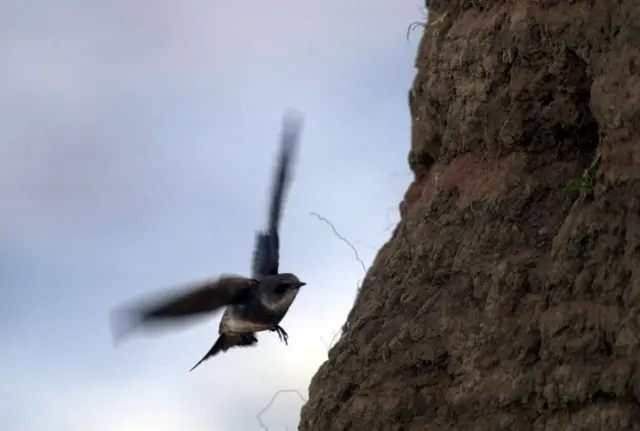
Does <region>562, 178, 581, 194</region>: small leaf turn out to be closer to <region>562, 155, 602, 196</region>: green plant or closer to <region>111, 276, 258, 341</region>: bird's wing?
<region>562, 155, 602, 196</region>: green plant

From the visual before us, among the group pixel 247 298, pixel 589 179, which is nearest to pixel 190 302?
pixel 247 298

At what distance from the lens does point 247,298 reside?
639 cm

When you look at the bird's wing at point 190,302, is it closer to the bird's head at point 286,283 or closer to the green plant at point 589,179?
the bird's head at point 286,283

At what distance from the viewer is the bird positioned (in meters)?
5.84

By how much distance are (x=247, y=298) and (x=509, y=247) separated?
92.0 inches

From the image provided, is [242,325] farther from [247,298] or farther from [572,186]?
[572,186]

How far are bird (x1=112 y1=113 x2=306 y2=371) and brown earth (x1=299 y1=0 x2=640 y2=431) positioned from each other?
1.01m

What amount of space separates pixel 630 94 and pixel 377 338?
1.71 meters

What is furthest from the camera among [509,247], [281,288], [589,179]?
[281,288]

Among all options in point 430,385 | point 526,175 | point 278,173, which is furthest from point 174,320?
point 526,175

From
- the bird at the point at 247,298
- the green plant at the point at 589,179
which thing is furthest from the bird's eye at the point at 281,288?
the green plant at the point at 589,179

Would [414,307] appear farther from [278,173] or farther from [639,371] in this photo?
[278,173]

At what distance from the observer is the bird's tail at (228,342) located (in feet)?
22.5

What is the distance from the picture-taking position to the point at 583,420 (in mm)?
3711
